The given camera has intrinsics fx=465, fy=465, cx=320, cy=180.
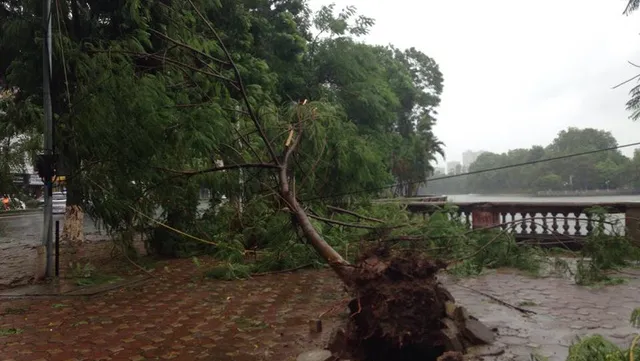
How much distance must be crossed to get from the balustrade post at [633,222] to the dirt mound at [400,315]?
4517 mm

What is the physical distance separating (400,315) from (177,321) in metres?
2.46

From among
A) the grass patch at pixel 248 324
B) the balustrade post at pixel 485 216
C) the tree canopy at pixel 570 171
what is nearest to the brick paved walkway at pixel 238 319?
the grass patch at pixel 248 324

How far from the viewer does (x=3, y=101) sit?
9.03 m

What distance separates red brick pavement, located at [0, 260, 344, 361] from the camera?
3791 millimetres

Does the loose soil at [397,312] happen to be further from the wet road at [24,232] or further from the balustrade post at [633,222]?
the wet road at [24,232]

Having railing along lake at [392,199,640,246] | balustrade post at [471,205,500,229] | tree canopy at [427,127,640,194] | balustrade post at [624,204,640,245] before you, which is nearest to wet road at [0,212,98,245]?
railing along lake at [392,199,640,246]

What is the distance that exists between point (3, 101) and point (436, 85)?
102 feet

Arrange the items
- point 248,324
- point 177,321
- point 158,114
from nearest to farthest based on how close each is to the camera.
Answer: point 248,324, point 177,321, point 158,114

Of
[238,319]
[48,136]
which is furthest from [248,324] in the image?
[48,136]

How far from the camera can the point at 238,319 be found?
15.4ft

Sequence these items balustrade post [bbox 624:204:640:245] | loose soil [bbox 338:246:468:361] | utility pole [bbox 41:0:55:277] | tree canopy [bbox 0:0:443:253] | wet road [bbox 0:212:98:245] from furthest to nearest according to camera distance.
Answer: wet road [bbox 0:212:98:245] < balustrade post [bbox 624:204:640:245] < utility pole [bbox 41:0:55:277] < tree canopy [bbox 0:0:443:253] < loose soil [bbox 338:246:468:361]

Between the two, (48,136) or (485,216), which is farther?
(485,216)

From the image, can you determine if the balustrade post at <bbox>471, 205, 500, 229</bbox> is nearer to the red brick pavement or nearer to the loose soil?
the red brick pavement

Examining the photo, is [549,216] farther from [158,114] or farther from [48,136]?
[48,136]
